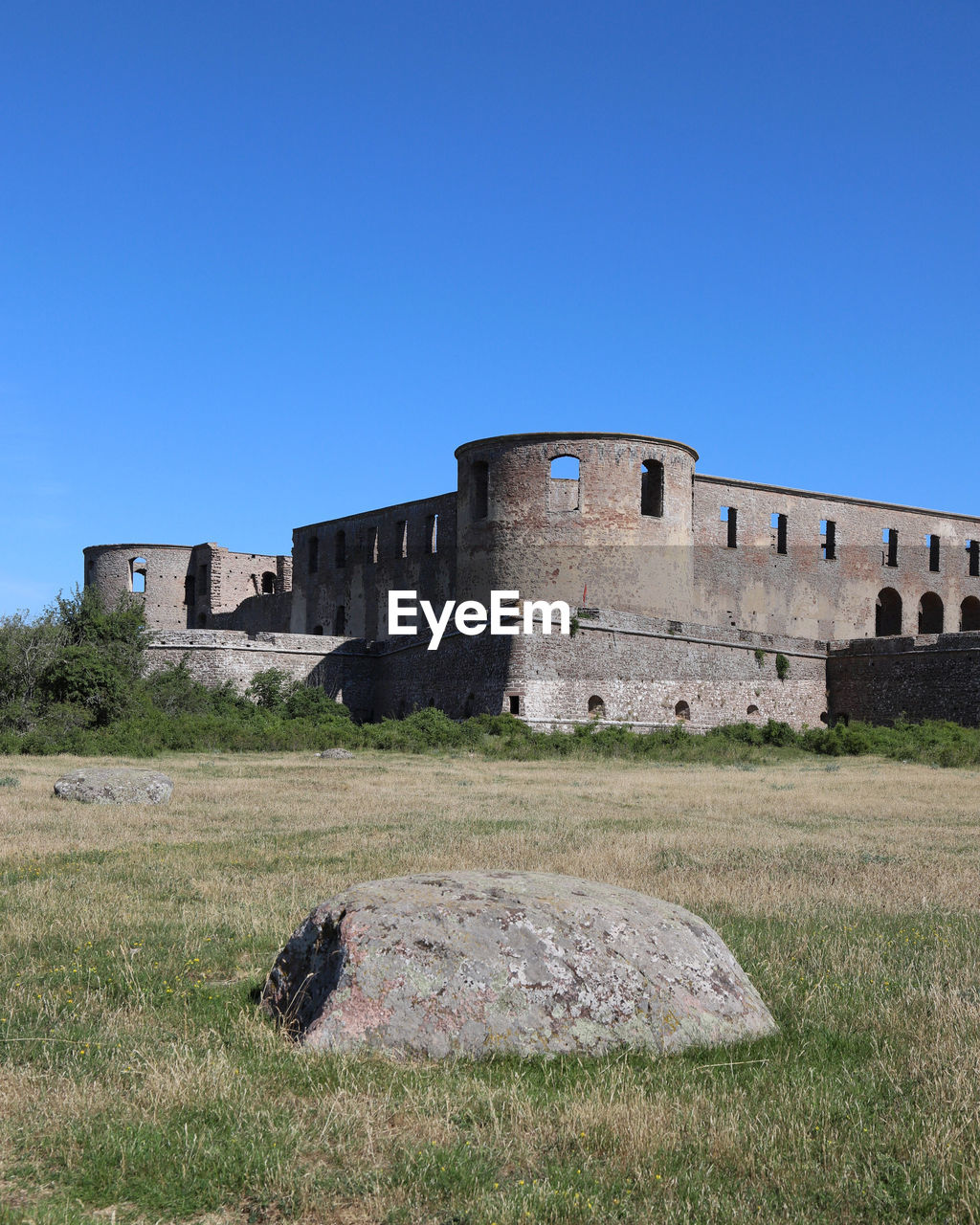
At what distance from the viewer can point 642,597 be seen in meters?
36.9

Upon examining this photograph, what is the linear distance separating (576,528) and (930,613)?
64.3 ft

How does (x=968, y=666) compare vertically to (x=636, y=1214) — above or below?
above

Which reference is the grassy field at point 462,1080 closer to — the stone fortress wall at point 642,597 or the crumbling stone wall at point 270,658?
the stone fortress wall at point 642,597

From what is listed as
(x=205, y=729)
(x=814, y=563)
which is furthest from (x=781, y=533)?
(x=205, y=729)

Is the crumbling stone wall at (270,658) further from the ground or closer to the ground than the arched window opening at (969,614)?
closer to the ground

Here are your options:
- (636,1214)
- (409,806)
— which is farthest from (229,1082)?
(409,806)

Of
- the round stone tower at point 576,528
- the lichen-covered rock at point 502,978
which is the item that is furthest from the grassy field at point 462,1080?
the round stone tower at point 576,528

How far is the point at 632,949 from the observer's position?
5133 mm

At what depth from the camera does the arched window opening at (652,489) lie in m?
38.1

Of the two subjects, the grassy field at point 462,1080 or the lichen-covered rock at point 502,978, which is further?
the lichen-covered rock at point 502,978

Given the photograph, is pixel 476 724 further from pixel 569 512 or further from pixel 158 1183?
pixel 158 1183

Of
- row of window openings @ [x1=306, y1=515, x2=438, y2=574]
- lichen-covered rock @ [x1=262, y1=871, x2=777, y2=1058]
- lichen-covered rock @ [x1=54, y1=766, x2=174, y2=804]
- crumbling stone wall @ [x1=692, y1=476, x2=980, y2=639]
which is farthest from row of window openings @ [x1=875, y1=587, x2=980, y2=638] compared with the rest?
lichen-covered rock @ [x1=262, y1=871, x2=777, y2=1058]

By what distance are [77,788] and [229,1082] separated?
39.0 feet

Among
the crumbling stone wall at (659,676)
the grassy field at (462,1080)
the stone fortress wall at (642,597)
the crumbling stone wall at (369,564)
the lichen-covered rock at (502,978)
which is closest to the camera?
the grassy field at (462,1080)
